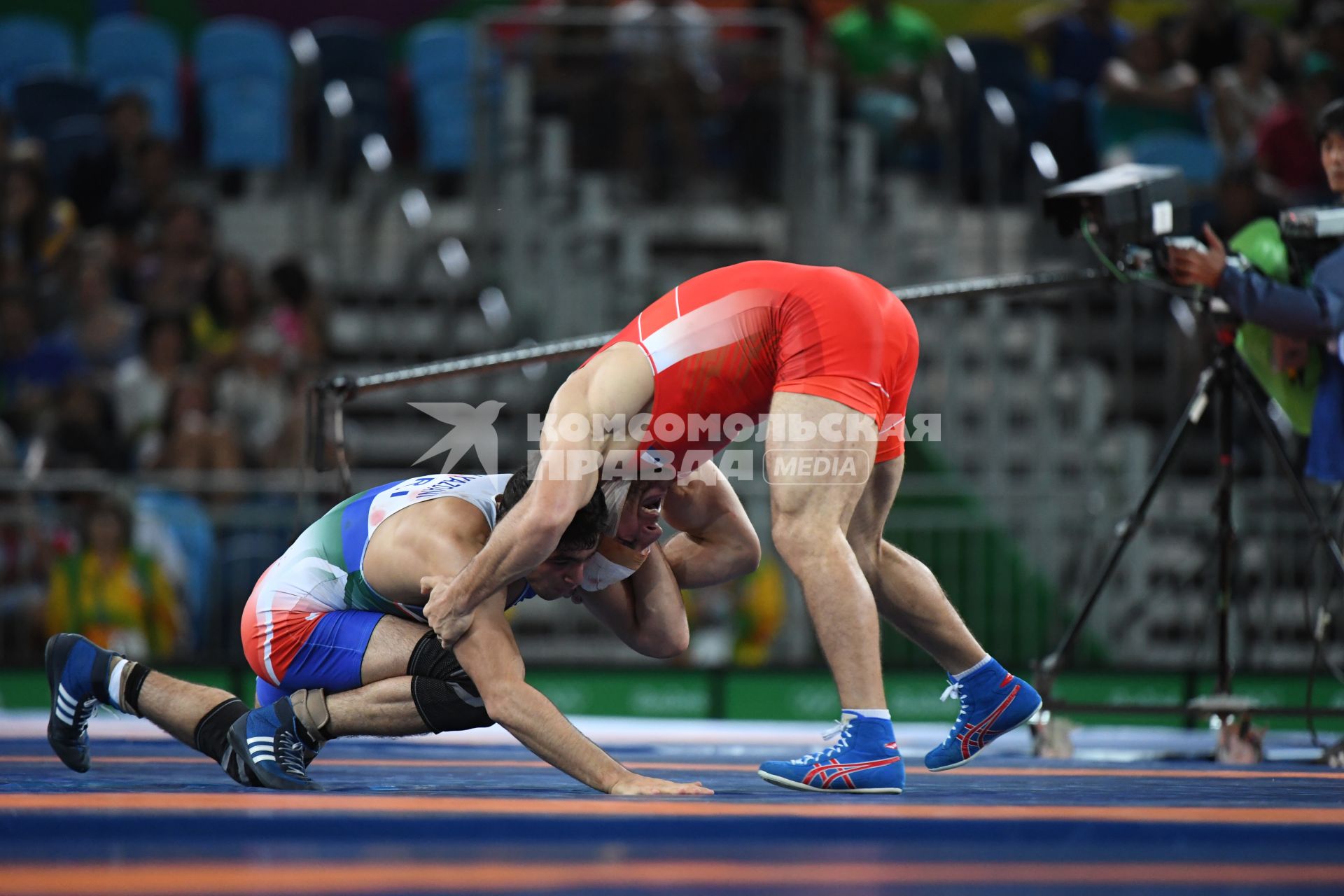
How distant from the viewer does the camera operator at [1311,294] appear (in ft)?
15.1

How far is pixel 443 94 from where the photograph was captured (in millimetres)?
10242

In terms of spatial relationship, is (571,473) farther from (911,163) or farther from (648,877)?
(911,163)

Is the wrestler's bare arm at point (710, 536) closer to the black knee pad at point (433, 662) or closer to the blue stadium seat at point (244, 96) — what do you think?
the black knee pad at point (433, 662)

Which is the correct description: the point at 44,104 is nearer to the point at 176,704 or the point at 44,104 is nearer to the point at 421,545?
the point at 176,704

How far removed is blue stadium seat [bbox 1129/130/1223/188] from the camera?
968cm

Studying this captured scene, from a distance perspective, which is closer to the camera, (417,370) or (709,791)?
(709,791)

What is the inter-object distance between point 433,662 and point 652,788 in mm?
684

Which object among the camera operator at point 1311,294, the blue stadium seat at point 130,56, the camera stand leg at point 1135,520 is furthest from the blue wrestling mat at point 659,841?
the blue stadium seat at point 130,56

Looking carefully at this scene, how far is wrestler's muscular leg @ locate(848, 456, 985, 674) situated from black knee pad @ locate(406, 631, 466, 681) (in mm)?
1019

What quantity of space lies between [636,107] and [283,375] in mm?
2529

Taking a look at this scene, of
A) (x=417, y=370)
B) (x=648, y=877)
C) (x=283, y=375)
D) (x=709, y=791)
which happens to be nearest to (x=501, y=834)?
(x=648, y=877)

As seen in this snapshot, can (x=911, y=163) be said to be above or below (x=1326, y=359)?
above

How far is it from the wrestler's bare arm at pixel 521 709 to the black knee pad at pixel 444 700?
0.19 m

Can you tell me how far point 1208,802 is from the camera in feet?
10.3
